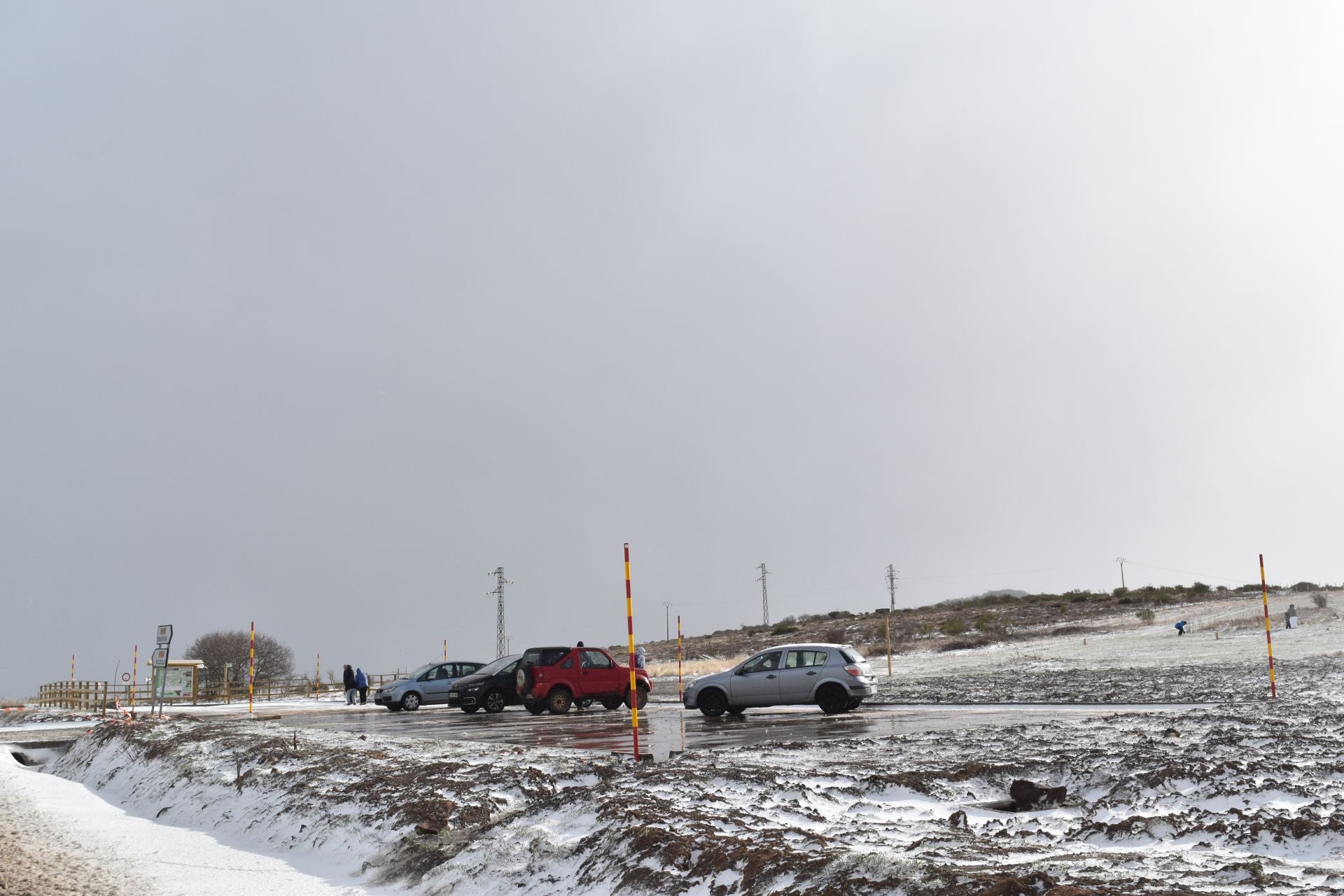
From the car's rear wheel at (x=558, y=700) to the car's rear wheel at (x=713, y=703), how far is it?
4.50 metres

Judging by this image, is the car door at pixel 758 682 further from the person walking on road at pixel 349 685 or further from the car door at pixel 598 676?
the person walking on road at pixel 349 685

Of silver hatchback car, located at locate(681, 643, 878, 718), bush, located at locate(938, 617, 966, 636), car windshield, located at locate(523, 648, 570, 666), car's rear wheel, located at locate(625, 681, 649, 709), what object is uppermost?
car windshield, located at locate(523, 648, 570, 666)

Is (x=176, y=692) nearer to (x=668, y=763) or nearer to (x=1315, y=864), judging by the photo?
(x=668, y=763)

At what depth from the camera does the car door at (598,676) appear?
25.3 metres

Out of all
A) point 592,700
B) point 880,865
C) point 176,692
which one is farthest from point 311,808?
point 176,692

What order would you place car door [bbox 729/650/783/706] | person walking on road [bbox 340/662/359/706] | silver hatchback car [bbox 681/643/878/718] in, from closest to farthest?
1. silver hatchback car [bbox 681/643/878/718]
2. car door [bbox 729/650/783/706]
3. person walking on road [bbox 340/662/359/706]

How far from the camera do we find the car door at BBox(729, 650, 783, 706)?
21312 mm

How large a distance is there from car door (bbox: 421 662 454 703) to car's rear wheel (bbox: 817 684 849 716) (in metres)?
15.2

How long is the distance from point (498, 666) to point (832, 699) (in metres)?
11.4

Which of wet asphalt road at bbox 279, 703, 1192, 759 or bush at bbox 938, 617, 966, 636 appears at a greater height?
wet asphalt road at bbox 279, 703, 1192, 759

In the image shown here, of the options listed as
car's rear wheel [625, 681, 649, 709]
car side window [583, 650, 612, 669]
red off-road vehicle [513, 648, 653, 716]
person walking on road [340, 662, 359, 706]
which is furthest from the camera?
person walking on road [340, 662, 359, 706]

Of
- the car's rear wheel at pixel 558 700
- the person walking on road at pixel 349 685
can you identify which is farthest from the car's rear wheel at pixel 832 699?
the person walking on road at pixel 349 685

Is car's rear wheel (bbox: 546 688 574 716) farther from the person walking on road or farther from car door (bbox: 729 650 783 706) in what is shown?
the person walking on road

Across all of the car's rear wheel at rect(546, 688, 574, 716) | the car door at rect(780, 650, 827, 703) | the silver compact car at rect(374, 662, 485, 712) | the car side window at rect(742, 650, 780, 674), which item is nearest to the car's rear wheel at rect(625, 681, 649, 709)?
the car's rear wheel at rect(546, 688, 574, 716)
